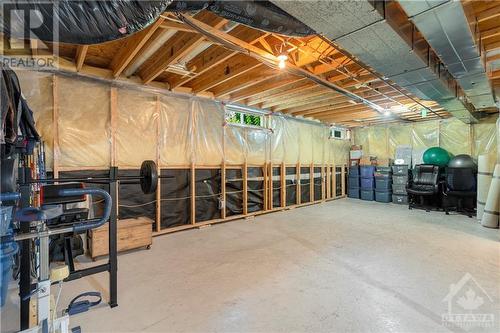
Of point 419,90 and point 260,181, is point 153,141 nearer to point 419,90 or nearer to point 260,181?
point 260,181

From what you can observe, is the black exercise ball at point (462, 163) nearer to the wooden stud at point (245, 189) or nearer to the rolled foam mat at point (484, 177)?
the rolled foam mat at point (484, 177)

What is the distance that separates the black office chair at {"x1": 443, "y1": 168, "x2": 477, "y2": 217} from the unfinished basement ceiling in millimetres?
1425

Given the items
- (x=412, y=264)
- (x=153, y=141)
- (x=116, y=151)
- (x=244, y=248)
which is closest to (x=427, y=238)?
(x=412, y=264)

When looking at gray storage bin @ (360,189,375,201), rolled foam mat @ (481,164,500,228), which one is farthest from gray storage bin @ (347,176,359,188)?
rolled foam mat @ (481,164,500,228)

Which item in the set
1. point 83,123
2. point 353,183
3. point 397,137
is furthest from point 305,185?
point 83,123

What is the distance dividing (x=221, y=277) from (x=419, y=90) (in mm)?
3522

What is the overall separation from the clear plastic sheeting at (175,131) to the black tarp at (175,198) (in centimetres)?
21

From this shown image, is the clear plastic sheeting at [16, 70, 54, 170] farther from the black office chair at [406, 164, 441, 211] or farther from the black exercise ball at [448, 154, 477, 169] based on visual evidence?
the black exercise ball at [448, 154, 477, 169]

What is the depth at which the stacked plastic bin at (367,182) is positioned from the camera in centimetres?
742

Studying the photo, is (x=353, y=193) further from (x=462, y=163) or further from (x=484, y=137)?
(x=484, y=137)

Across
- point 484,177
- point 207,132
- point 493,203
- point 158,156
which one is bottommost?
point 493,203

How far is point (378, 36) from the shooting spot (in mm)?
1937

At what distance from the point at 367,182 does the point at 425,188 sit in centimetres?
169

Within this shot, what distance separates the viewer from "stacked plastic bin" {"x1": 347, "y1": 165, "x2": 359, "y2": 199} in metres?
7.83
